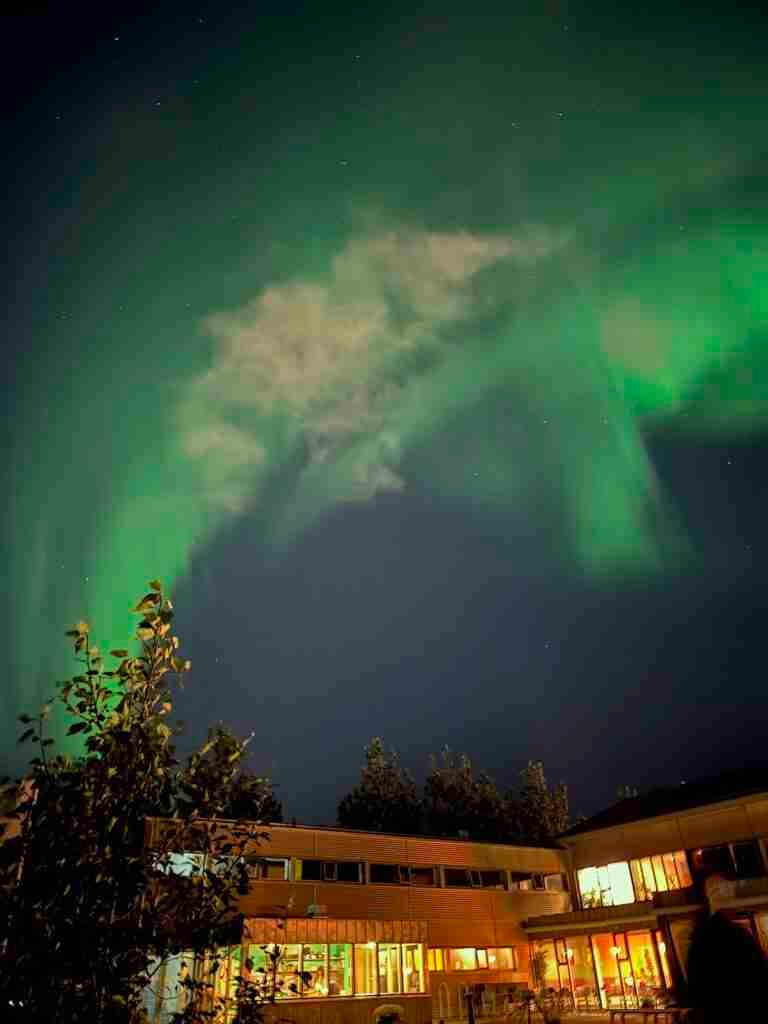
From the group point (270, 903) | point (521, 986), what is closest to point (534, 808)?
point (521, 986)

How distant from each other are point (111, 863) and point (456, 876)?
35508mm

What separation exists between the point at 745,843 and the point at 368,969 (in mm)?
17310

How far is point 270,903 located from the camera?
1129 inches

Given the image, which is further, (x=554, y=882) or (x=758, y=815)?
(x=554, y=882)

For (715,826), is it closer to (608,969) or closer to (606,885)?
(606,885)

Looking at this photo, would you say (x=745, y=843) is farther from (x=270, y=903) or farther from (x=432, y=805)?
(x=432, y=805)

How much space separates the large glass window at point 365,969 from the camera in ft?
96.3

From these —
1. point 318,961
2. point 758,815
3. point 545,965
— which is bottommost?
point 545,965

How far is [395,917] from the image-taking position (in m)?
32.4

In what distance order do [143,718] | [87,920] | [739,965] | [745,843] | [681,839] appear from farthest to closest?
[681,839] → [745,843] → [143,718] → [87,920] → [739,965]

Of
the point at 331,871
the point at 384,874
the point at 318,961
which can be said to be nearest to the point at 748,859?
the point at 384,874

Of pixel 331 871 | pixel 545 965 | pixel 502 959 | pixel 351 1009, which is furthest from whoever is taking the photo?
pixel 545 965

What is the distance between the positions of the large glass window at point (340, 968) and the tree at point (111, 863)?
27.9 metres

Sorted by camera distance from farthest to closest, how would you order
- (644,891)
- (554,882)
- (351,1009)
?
(554,882), (644,891), (351,1009)
